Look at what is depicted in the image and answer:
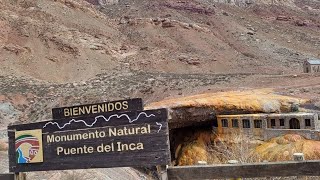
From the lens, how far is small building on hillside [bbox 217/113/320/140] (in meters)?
23.1

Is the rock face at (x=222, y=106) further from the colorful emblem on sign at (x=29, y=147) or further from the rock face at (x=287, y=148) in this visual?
the colorful emblem on sign at (x=29, y=147)

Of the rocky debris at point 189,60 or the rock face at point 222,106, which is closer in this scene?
the rock face at point 222,106

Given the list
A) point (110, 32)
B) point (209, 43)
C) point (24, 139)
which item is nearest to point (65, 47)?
point (110, 32)

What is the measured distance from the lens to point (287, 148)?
21.6 meters

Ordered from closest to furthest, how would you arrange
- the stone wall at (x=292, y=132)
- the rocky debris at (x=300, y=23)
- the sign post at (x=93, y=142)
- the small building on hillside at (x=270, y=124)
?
the sign post at (x=93, y=142) → the stone wall at (x=292, y=132) → the small building on hillside at (x=270, y=124) → the rocky debris at (x=300, y=23)

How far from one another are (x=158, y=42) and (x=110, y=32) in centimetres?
747

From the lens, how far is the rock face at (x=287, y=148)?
2038 cm

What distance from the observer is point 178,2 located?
78750 millimetres

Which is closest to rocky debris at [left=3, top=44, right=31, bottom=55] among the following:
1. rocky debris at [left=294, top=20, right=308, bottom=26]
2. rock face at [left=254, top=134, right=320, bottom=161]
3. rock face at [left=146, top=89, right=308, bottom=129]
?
rock face at [left=146, top=89, right=308, bottom=129]

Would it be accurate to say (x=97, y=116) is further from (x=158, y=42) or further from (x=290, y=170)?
(x=158, y=42)

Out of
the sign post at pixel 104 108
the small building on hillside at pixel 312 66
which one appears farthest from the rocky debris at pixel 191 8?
the sign post at pixel 104 108

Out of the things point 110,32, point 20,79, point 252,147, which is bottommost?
point 252,147

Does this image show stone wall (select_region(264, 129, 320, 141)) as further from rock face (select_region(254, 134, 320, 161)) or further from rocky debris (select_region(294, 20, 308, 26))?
rocky debris (select_region(294, 20, 308, 26))

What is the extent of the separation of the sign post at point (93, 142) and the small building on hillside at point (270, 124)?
1837cm
